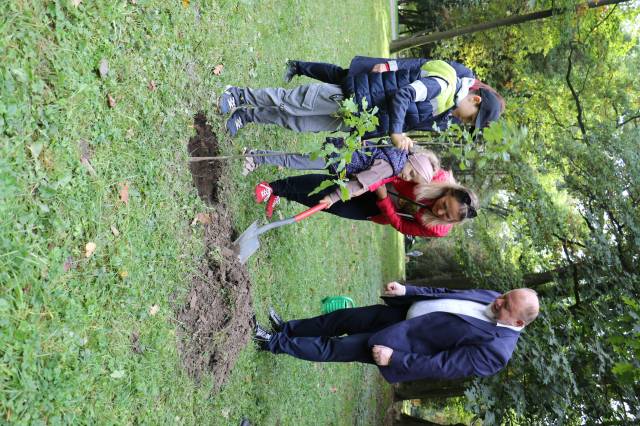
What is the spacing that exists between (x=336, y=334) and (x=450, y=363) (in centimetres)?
134

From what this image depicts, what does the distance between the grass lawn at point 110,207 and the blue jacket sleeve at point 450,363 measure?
60.8 inches

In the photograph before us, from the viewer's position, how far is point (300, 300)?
6.46 m

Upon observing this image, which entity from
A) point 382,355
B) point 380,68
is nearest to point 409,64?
point 380,68

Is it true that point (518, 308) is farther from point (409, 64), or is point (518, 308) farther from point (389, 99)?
point (409, 64)

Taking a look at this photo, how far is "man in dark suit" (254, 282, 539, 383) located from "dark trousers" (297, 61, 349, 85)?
2.19 metres

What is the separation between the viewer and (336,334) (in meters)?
4.94

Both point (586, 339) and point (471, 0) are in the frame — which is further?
point (471, 0)

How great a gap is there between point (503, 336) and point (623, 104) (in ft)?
39.5

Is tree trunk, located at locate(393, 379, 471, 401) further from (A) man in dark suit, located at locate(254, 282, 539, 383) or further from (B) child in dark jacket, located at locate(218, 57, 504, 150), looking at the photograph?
(B) child in dark jacket, located at locate(218, 57, 504, 150)

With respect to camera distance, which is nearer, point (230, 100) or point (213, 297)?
point (213, 297)

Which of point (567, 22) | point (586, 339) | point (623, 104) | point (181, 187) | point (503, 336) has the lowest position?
point (586, 339)


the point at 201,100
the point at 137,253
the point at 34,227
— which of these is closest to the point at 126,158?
the point at 137,253


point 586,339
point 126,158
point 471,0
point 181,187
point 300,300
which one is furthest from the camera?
point 471,0

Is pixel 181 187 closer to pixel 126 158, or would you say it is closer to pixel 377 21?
pixel 126 158
